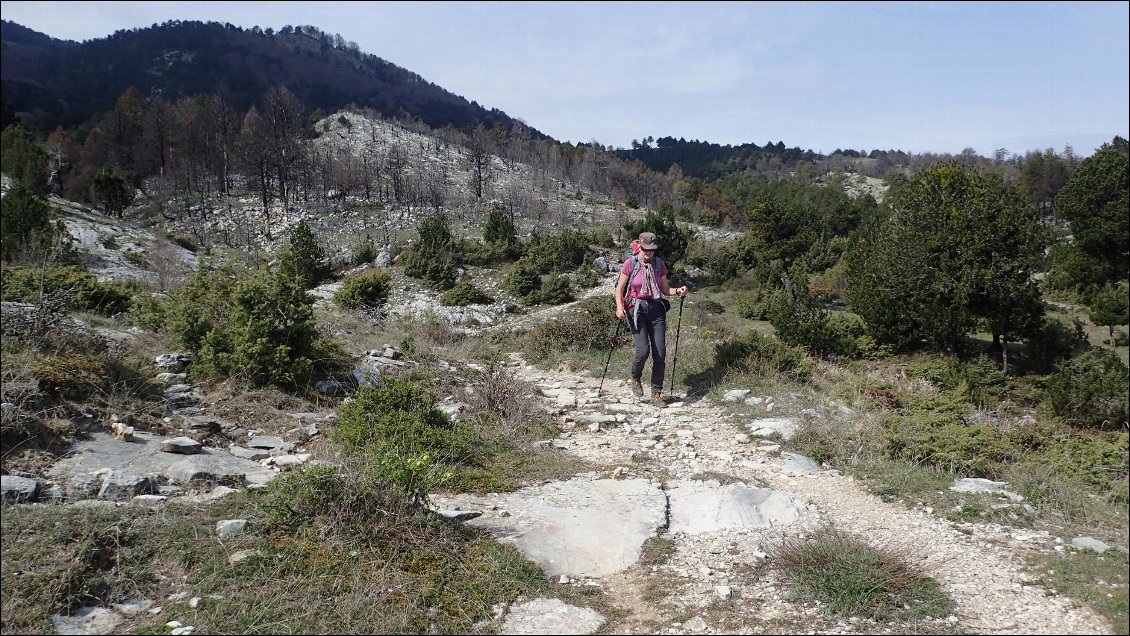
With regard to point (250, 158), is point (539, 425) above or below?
below

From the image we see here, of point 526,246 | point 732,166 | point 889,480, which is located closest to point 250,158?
point 526,246

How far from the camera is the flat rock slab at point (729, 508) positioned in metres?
4.12

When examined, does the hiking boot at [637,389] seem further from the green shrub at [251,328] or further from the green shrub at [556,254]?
the green shrub at [556,254]

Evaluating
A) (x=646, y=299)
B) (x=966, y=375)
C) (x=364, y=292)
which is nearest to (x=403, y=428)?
(x=646, y=299)

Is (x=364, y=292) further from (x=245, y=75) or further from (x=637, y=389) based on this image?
(x=245, y=75)

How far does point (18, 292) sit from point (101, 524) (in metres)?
4.67

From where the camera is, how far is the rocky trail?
2975 millimetres

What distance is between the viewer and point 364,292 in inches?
783

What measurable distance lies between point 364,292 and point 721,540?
17.8 meters

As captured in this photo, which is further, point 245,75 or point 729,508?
point 245,75

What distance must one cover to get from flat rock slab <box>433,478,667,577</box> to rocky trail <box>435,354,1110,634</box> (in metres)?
0.01

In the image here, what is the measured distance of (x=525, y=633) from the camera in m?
2.92

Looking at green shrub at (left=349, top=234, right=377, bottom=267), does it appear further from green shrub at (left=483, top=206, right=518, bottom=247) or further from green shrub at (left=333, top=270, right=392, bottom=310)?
green shrub at (left=333, top=270, right=392, bottom=310)

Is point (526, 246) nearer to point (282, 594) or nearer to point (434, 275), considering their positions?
point (434, 275)
